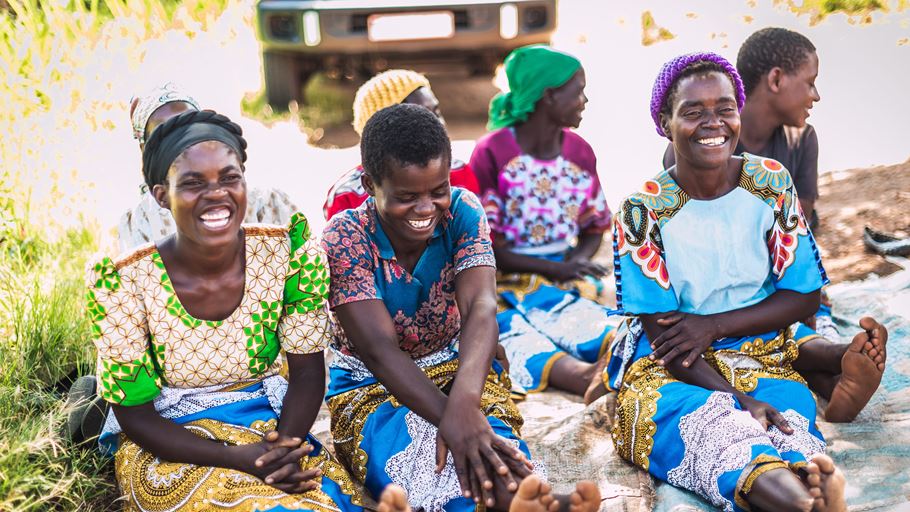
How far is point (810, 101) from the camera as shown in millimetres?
3936

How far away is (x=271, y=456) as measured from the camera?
254cm

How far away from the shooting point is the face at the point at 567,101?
4527mm

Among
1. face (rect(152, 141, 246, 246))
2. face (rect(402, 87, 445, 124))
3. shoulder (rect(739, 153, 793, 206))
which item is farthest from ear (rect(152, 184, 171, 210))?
shoulder (rect(739, 153, 793, 206))

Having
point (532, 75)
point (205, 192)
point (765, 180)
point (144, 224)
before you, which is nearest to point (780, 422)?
point (765, 180)

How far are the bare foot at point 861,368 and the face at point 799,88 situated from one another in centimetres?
126

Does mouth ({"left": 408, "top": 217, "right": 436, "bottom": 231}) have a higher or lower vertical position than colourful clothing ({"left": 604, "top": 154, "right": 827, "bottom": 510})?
higher

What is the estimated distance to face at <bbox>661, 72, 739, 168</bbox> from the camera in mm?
3023

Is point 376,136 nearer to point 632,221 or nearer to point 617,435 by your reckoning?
point 632,221

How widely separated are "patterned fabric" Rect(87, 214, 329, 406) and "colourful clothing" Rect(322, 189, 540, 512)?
0.13 metres

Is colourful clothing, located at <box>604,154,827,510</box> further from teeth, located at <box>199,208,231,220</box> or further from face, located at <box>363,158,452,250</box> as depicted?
teeth, located at <box>199,208,231,220</box>

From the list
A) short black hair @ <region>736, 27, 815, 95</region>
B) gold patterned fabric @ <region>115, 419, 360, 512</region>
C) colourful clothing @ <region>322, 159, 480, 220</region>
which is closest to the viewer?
gold patterned fabric @ <region>115, 419, 360, 512</region>

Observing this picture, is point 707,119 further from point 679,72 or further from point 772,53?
point 772,53

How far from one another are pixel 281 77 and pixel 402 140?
5.00 meters

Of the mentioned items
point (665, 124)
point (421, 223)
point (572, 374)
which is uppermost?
point (665, 124)
